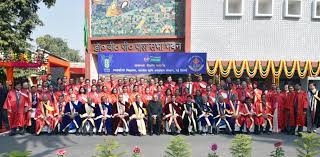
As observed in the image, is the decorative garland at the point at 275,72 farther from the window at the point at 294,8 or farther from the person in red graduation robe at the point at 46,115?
the person in red graduation robe at the point at 46,115

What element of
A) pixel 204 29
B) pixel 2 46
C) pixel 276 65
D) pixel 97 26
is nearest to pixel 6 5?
pixel 2 46

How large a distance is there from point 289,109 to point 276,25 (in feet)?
30.7

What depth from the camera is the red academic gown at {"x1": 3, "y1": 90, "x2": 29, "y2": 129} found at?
11141 millimetres

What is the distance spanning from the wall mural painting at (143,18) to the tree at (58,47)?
5631 cm

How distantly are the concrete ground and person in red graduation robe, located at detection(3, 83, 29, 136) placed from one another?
37 centimetres

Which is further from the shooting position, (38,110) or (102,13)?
(102,13)

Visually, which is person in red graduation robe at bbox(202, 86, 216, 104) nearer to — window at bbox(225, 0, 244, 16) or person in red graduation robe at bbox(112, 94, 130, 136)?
person in red graduation robe at bbox(112, 94, 130, 136)

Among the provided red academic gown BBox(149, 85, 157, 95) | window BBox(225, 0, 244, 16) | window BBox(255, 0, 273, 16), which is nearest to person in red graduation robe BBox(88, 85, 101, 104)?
red academic gown BBox(149, 85, 157, 95)

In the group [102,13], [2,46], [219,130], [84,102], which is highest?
[102,13]

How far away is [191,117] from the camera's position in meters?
11.6

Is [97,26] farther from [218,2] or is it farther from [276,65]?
[276,65]

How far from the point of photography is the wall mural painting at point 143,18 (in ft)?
66.1

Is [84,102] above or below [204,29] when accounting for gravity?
below

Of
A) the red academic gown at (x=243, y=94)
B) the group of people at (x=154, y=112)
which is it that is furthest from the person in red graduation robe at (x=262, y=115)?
the red academic gown at (x=243, y=94)
